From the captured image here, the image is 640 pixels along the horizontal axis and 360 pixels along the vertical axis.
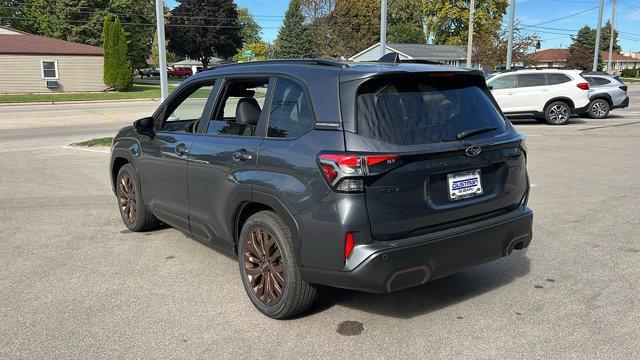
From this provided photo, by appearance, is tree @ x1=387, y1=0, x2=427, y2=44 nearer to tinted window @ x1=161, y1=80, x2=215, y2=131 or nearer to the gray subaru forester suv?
tinted window @ x1=161, y1=80, x2=215, y2=131

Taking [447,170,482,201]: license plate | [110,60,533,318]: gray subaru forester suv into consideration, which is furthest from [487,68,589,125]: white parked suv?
[447,170,482,201]: license plate

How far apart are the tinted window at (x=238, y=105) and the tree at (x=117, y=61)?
36.8m

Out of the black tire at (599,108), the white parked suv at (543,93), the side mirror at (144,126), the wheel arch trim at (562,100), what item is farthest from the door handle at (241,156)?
the black tire at (599,108)

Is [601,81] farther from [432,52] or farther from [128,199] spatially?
[432,52]

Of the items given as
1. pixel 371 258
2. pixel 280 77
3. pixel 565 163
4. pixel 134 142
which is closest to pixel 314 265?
pixel 371 258

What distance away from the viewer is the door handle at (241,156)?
152 inches

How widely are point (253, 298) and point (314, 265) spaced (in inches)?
31.5

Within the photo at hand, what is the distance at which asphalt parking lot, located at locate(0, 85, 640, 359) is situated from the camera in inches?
134

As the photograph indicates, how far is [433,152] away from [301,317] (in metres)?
1.49

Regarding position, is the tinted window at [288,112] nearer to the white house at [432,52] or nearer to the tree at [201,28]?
the white house at [432,52]

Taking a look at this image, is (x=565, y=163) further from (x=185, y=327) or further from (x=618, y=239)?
(x=185, y=327)

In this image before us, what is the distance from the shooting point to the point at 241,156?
3924 millimetres

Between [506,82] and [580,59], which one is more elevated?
[580,59]

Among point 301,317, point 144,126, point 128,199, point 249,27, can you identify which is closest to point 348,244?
point 301,317
